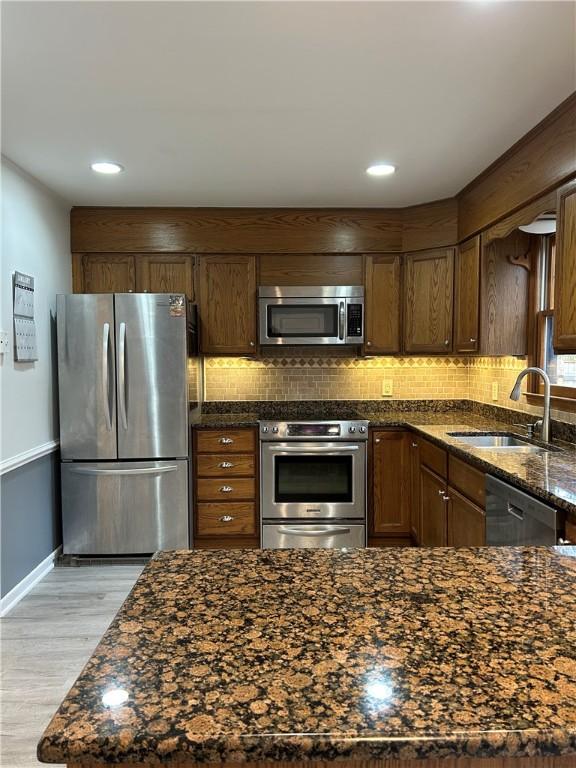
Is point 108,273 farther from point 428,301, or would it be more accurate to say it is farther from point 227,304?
point 428,301

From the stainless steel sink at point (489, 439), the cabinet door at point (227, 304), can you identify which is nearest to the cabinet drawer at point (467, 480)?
the stainless steel sink at point (489, 439)

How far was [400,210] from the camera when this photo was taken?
3.84m

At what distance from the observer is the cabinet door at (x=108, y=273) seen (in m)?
3.82

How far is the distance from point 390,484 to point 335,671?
3.06 metres

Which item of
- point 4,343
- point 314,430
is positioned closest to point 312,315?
point 314,430

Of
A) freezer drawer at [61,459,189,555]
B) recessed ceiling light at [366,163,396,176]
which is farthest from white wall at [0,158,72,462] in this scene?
recessed ceiling light at [366,163,396,176]

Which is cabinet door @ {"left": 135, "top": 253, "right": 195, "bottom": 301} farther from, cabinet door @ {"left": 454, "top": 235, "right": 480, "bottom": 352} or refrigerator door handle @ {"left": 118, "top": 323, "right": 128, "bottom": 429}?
cabinet door @ {"left": 454, "top": 235, "right": 480, "bottom": 352}

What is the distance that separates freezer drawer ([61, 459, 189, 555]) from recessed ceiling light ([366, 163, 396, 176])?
216 centimetres

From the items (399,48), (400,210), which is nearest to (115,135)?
(399,48)

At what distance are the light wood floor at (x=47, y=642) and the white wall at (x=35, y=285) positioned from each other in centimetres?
86

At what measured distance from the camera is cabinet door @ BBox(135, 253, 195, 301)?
3832 millimetres

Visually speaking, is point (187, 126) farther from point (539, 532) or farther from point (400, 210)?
point (539, 532)

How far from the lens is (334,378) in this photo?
4199mm

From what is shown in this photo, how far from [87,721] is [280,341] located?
10.7 feet
